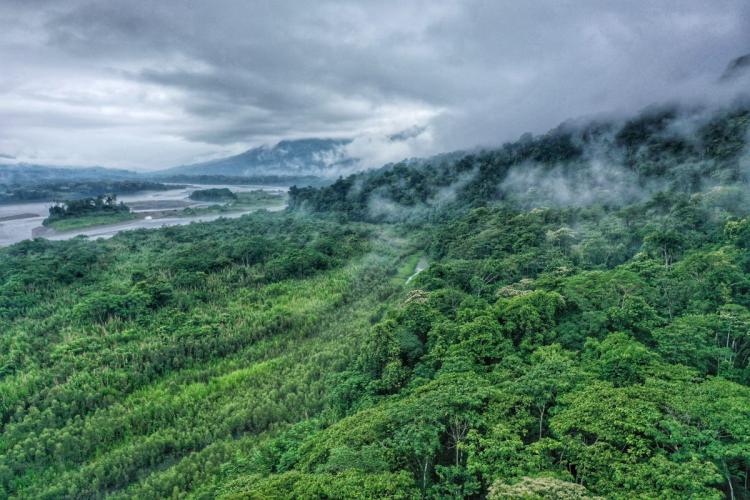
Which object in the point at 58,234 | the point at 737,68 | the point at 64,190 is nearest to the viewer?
the point at 737,68

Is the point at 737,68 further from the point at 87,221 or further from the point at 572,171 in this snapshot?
the point at 87,221

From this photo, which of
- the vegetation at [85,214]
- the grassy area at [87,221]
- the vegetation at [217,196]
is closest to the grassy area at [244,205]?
the vegetation at [217,196]

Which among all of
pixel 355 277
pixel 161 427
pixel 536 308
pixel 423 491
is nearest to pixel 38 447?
pixel 161 427

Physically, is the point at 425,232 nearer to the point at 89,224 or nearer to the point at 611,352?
the point at 611,352

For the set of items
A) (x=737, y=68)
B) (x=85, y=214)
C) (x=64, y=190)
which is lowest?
(x=85, y=214)

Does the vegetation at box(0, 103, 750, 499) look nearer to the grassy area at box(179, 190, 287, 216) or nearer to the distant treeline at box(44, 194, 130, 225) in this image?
the distant treeline at box(44, 194, 130, 225)

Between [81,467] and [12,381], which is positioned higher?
[12,381]

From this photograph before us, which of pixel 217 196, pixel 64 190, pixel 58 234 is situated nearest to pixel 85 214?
pixel 58 234
